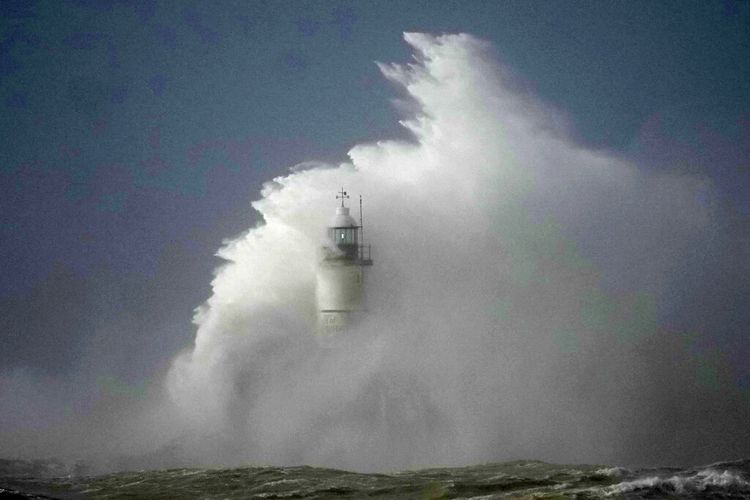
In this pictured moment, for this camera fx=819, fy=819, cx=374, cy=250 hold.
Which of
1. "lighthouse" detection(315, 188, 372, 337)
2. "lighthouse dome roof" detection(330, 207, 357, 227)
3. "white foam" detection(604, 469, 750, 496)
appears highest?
→ "lighthouse dome roof" detection(330, 207, 357, 227)

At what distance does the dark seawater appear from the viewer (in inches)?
720

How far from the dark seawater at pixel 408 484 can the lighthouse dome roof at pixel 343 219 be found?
13.5 m

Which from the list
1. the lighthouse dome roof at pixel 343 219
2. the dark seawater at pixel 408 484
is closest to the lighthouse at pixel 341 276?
the lighthouse dome roof at pixel 343 219

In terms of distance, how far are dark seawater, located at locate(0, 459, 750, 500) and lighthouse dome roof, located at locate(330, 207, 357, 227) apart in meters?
13.5

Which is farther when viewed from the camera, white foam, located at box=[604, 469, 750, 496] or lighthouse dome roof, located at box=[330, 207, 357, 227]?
lighthouse dome roof, located at box=[330, 207, 357, 227]

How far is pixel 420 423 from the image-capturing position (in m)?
30.0

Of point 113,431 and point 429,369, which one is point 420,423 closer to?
point 429,369

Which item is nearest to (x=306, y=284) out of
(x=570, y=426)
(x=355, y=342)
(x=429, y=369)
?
(x=355, y=342)

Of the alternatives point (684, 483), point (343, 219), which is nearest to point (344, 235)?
point (343, 219)

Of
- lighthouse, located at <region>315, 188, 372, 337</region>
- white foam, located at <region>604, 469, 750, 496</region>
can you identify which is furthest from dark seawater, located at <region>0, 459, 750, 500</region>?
lighthouse, located at <region>315, 188, 372, 337</region>

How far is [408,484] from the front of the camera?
67.9 feet

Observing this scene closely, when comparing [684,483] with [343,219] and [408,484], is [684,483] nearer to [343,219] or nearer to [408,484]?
[408,484]

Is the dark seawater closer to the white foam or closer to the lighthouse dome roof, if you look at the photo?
the white foam

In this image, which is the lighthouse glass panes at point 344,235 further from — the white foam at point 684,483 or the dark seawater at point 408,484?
the white foam at point 684,483
